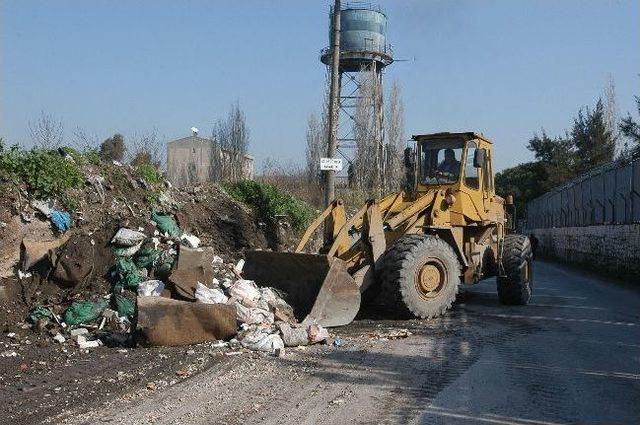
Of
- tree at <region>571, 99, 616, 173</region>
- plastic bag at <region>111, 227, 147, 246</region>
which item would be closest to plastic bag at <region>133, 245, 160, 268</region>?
plastic bag at <region>111, 227, 147, 246</region>

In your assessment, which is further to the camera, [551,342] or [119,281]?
[119,281]

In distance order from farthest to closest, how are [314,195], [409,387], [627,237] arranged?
[314,195]
[627,237]
[409,387]

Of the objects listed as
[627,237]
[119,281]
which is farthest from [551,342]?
[627,237]

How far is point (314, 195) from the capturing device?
24.4 m

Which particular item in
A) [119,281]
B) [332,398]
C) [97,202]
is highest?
[97,202]

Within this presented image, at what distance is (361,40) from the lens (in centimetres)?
3522

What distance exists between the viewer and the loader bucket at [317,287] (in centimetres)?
993

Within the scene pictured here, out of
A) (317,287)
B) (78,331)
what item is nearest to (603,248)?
(317,287)

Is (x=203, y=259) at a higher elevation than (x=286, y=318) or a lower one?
higher

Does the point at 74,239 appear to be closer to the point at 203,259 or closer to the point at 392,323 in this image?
the point at 203,259

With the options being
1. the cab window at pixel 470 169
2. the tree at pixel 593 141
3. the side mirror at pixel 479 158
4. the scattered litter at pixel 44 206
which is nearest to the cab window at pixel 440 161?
the cab window at pixel 470 169

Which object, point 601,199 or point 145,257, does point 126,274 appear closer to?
point 145,257

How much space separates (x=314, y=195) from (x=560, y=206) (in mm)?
19656

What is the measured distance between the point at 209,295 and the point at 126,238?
181cm
